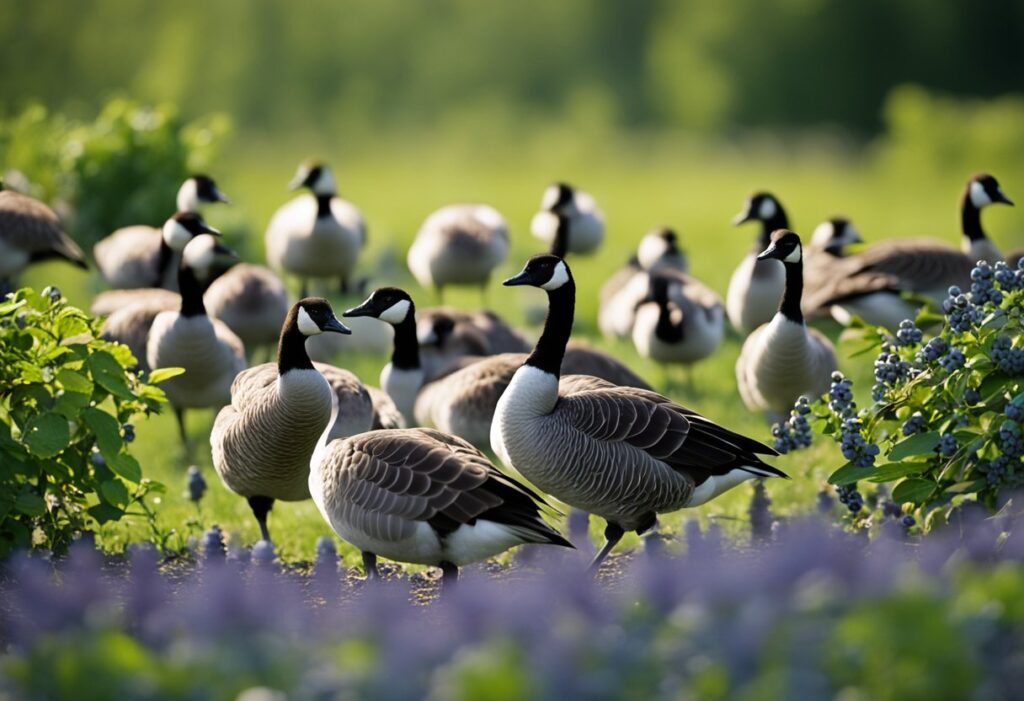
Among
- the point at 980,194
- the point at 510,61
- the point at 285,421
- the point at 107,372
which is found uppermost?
the point at 510,61

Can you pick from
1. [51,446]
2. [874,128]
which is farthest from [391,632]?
[874,128]

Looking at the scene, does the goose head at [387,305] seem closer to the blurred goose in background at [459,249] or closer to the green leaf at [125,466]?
the green leaf at [125,466]

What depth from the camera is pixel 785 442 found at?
22.6ft

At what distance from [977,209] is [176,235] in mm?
6848

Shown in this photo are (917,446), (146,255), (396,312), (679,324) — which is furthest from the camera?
(146,255)

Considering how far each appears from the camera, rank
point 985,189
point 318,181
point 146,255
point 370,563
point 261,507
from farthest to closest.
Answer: point 318,181
point 146,255
point 985,189
point 261,507
point 370,563

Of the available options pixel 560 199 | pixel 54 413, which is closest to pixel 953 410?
pixel 54 413

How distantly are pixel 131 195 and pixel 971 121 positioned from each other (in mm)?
17351

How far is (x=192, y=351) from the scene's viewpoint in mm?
9438

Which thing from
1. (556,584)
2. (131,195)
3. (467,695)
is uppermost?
(131,195)

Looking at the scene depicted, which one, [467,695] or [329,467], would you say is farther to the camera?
[329,467]

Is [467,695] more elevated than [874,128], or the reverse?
[874,128]

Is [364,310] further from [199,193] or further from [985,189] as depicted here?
[985,189]

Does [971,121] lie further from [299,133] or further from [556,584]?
[556,584]
